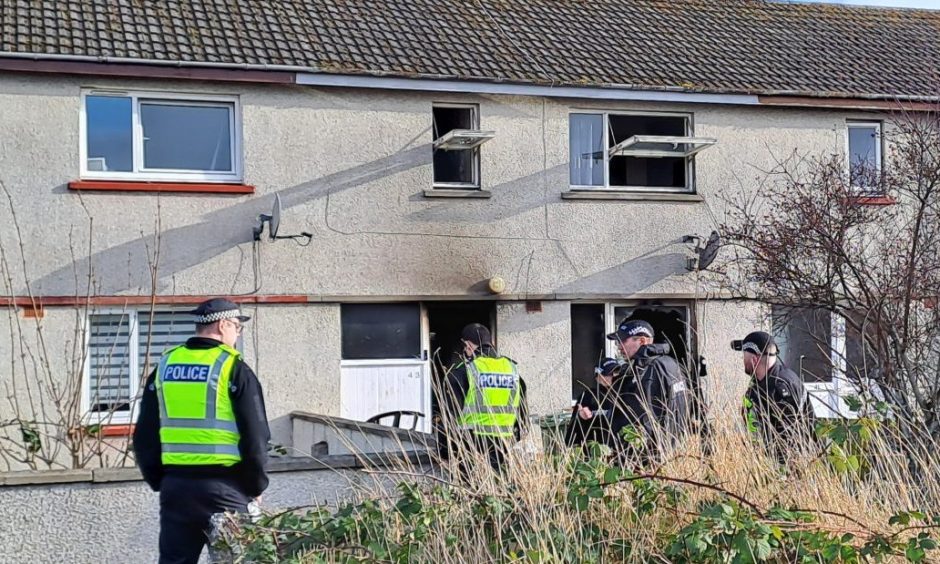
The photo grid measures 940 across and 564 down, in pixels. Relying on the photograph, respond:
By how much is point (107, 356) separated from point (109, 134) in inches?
98.1

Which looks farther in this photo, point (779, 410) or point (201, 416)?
point (779, 410)

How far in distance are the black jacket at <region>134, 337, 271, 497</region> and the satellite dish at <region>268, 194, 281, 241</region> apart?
6974mm

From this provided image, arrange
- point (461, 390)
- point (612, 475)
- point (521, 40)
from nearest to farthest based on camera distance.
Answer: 1. point (612, 475)
2. point (461, 390)
3. point (521, 40)

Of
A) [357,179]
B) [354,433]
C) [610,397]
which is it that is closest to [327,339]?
[357,179]

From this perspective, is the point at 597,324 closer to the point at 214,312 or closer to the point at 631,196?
the point at 631,196

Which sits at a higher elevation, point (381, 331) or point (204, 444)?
point (381, 331)

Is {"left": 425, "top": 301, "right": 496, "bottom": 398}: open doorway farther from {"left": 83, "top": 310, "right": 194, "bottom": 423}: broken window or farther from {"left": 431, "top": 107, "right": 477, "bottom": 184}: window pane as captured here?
{"left": 83, "top": 310, "right": 194, "bottom": 423}: broken window

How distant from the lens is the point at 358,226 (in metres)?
14.1

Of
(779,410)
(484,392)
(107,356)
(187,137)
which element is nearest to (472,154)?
(187,137)

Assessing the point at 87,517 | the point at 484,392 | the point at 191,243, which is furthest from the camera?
the point at 191,243

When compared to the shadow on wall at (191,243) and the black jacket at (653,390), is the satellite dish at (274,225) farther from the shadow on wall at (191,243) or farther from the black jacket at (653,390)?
the black jacket at (653,390)

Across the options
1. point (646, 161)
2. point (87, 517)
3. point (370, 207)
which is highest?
point (646, 161)

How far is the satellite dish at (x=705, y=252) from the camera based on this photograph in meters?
14.8

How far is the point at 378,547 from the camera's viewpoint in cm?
523
